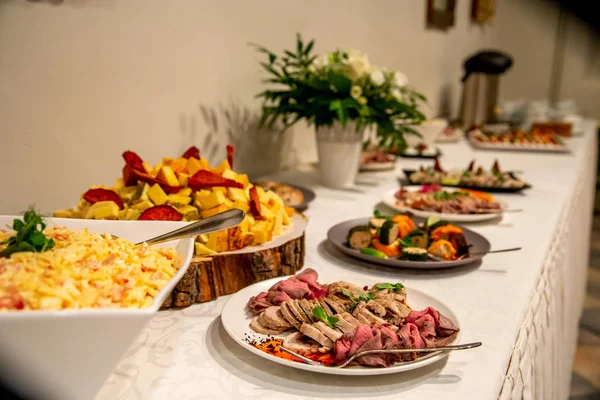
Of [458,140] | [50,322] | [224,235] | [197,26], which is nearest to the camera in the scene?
[50,322]

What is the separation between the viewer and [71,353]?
0.47 meters

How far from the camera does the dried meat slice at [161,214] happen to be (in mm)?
879

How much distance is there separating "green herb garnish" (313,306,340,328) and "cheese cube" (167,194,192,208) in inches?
13.9

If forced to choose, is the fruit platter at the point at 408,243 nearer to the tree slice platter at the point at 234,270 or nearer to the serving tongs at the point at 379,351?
the tree slice platter at the point at 234,270

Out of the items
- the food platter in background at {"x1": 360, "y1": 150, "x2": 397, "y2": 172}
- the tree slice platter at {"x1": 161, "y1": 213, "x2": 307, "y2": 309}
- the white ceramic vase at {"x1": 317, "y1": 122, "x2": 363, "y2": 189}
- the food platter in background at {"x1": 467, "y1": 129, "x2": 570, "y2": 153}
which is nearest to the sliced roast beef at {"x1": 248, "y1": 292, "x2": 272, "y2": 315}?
the tree slice platter at {"x1": 161, "y1": 213, "x2": 307, "y2": 309}

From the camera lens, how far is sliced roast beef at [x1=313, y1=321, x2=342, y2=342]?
2.13 ft

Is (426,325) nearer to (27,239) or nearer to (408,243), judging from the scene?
(408,243)

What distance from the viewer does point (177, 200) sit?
93 centimetres

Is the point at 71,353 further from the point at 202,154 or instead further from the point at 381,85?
the point at 381,85

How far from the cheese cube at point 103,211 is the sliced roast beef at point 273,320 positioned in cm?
34

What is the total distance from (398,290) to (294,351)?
8.0 inches

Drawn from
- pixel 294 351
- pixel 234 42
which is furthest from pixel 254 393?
pixel 234 42

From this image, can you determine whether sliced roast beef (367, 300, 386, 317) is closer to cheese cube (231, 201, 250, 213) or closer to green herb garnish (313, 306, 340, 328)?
green herb garnish (313, 306, 340, 328)

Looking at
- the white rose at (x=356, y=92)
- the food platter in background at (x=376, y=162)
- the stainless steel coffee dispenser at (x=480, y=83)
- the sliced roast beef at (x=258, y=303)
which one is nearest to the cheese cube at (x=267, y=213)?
the sliced roast beef at (x=258, y=303)
